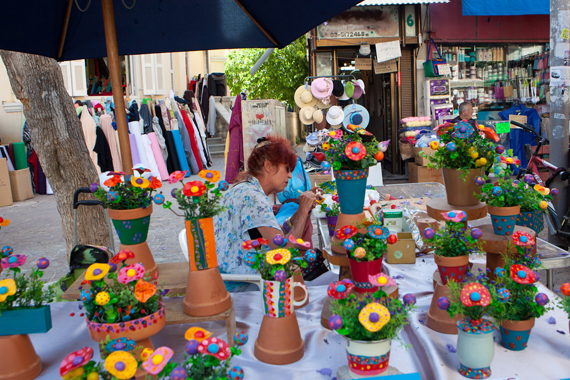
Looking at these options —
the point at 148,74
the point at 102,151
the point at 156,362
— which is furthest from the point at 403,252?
the point at 148,74

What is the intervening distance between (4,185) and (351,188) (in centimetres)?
766

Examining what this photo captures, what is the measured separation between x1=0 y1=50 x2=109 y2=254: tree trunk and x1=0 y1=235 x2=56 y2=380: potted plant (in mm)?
1970

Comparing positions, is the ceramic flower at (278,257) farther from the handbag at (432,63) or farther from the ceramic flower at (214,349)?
the handbag at (432,63)

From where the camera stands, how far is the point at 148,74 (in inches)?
520

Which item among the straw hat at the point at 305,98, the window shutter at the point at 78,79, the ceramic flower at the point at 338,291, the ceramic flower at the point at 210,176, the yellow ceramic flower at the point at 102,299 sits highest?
the window shutter at the point at 78,79

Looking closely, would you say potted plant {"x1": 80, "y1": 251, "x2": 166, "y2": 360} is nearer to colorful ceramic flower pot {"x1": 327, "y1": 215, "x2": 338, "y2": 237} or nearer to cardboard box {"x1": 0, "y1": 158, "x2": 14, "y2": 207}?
colorful ceramic flower pot {"x1": 327, "y1": 215, "x2": 338, "y2": 237}

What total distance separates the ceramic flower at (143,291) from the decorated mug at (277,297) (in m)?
0.33

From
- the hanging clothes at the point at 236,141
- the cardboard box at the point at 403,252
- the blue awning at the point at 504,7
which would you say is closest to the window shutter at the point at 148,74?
the hanging clothes at the point at 236,141

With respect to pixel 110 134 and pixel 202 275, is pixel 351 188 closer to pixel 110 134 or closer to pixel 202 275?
pixel 202 275

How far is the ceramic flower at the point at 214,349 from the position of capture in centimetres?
99

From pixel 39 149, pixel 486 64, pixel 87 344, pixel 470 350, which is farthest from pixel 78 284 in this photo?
pixel 486 64

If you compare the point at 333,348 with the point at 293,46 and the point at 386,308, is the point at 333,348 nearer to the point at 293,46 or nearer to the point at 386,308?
the point at 386,308

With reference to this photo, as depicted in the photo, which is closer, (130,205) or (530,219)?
(130,205)

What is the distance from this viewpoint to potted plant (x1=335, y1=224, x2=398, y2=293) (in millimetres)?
1387
